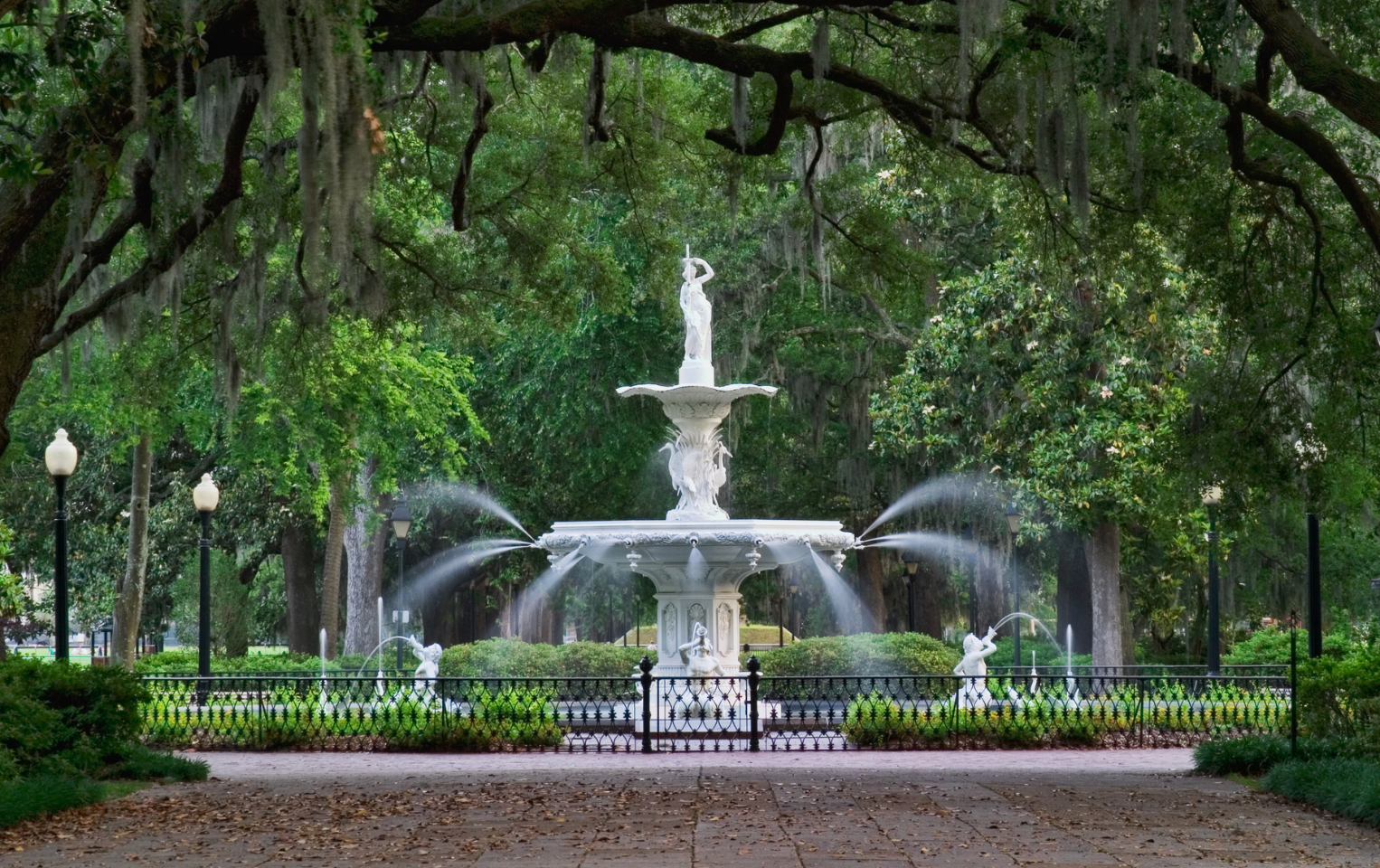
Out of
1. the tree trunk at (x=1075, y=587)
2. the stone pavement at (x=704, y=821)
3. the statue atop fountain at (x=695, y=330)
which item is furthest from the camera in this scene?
the tree trunk at (x=1075, y=587)

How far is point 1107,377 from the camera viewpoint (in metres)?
27.1

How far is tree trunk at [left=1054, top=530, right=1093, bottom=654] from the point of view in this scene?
35.1m

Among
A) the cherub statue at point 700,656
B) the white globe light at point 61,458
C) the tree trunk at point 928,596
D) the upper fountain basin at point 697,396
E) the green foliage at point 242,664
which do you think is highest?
the upper fountain basin at point 697,396

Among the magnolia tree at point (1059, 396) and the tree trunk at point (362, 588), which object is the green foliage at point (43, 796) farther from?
the tree trunk at point (362, 588)

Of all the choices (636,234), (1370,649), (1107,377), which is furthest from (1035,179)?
(1107,377)

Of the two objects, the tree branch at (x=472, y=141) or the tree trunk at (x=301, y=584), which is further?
the tree trunk at (x=301, y=584)

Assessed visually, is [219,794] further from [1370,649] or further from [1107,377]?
[1107,377]

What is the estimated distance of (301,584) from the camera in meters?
39.8

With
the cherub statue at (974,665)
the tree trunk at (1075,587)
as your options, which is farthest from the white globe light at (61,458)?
the tree trunk at (1075,587)

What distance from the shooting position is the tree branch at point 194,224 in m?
12.6

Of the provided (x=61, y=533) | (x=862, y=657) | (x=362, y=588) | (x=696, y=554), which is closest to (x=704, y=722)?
(x=696, y=554)

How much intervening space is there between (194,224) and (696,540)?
317 inches

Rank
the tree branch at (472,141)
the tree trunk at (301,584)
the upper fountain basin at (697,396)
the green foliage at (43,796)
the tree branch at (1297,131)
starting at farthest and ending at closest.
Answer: the tree trunk at (301,584) < the upper fountain basin at (697,396) < the tree branch at (472,141) < the tree branch at (1297,131) < the green foliage at (43,796)

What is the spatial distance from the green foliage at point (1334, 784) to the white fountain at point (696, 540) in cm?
795
